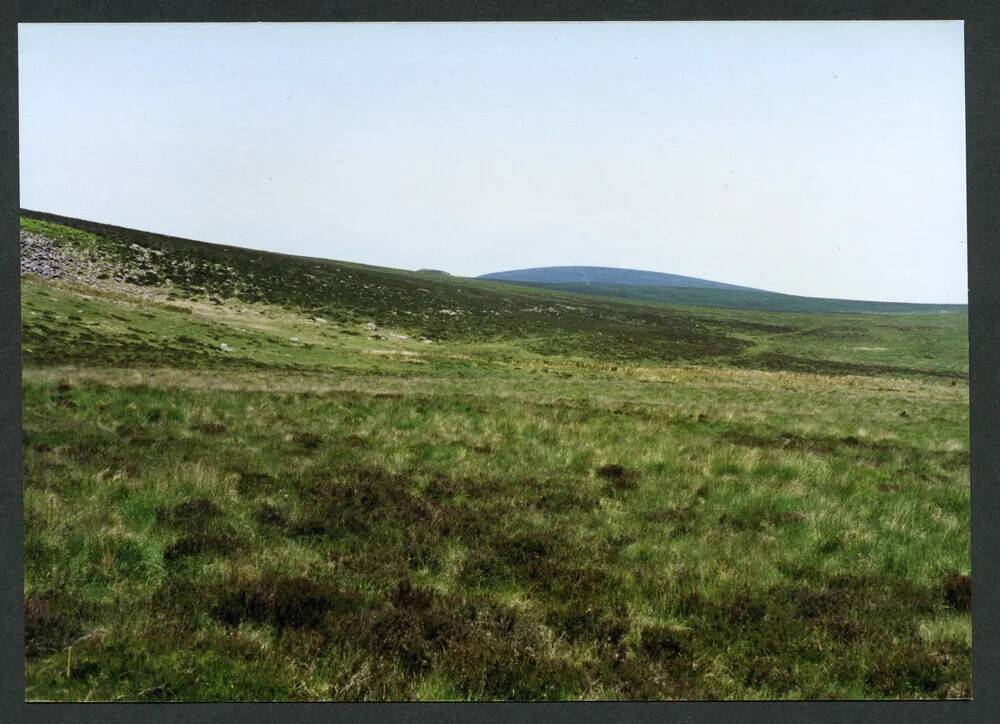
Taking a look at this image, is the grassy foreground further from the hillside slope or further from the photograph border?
the hillside slope

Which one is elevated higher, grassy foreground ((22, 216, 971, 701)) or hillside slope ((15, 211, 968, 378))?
hillside slope ((15, 211, 968, 378))

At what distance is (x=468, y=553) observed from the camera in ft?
23.4

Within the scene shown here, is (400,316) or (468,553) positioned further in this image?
(400,316)

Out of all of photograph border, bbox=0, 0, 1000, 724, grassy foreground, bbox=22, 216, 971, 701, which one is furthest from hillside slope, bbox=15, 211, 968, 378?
photograph border, bbox=0, 0, 1000, 724

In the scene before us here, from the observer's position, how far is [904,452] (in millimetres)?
13141

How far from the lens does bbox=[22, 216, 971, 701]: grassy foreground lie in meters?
5.46
